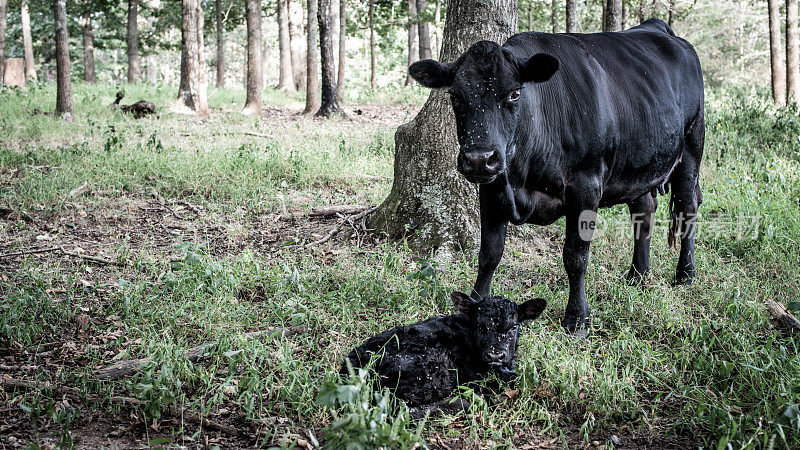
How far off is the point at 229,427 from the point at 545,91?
301cm

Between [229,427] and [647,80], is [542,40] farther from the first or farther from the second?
[229,427]

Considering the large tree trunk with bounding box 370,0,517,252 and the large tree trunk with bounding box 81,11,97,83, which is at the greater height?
the large tree trunk with bounding box 81,11,97,83

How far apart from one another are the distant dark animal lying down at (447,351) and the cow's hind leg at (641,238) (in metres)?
2.16

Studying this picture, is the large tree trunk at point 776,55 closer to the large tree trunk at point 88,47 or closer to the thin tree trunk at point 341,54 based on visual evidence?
the thin tree trunk at point 341,54

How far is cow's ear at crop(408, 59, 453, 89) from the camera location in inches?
160

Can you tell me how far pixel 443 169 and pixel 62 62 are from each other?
30.3ft

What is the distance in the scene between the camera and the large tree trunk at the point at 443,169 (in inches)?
237

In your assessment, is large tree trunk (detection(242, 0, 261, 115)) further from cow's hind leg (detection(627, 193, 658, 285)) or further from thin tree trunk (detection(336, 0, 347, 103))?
cow's hind leg (detection(627, 193, 658, 285))

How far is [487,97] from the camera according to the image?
388 cm

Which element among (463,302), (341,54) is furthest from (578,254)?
(341,54)

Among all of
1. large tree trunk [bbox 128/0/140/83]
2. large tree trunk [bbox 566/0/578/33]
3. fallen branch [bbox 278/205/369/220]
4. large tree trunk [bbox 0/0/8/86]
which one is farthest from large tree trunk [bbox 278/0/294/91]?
fallen branch [bbox 278/205/369/220]

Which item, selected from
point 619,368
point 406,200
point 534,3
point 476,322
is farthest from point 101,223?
point 534,3

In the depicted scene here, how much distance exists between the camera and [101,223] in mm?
7141

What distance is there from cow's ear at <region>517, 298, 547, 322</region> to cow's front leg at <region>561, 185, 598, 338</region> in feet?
1.98
